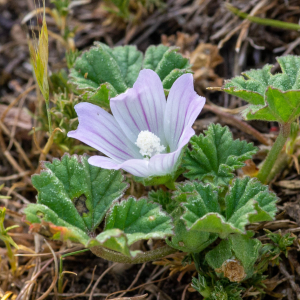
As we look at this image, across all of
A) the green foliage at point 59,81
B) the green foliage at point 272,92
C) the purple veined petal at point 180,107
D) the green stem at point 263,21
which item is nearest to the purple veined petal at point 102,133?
the purple veined petal at point 180,107

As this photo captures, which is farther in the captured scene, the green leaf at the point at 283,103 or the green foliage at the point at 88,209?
the green leaf at the point at 283,103

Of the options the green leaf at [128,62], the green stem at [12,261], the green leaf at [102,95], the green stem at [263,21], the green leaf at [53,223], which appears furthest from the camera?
the green stem at [263,21]

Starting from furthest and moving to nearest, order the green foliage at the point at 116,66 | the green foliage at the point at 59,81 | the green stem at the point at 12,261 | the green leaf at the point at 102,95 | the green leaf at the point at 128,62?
the green foliage at the point at 59,81, the green leaf at the point at 128,62, the green foliage at the point at 116,66, the green stem at the point at 12,261, the green leaf at the point at 102,95

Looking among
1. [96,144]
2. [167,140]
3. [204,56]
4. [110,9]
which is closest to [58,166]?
[96,144]

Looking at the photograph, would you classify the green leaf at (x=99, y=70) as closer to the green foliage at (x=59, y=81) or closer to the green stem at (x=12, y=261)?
the green foliage at (x=59, y=81)

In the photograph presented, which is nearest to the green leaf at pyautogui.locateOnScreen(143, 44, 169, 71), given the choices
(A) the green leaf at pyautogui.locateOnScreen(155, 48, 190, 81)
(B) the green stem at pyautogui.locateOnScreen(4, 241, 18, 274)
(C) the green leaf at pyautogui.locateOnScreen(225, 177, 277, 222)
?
(A) the green leaf at pyautogui.locateOnScreen(155, 48, 190, 81)

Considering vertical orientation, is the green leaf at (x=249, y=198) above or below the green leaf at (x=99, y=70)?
below

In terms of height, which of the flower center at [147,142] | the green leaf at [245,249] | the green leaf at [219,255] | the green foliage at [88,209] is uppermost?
the flower center at [147,142]

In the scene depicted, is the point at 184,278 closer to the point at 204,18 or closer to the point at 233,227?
the point at 233,227
